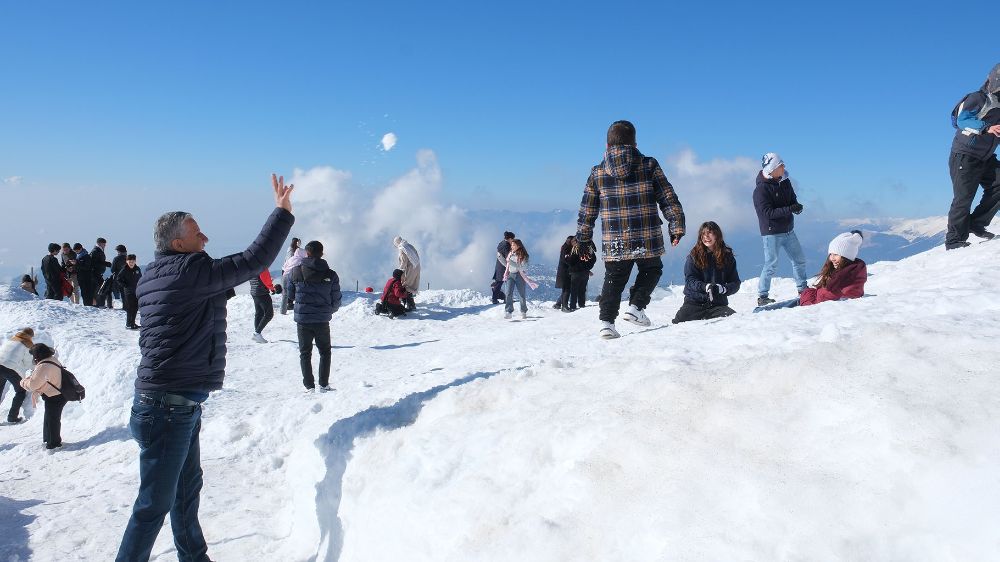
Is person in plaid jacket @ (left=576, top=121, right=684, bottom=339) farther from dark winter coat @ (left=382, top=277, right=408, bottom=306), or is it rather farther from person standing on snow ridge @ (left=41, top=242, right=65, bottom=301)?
person standing on snow ridge @ (left=41, top=242, right=65, bottom=301)

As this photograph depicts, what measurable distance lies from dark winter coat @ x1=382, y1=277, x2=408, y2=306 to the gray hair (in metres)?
12.4

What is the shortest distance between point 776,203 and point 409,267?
426 inches

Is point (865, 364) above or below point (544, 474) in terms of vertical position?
above

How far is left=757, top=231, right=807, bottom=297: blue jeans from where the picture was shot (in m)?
8.82

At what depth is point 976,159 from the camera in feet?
27.1

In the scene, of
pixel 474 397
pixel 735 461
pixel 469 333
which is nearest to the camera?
pixel 735 461

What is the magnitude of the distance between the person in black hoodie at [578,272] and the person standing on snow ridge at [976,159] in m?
8.12

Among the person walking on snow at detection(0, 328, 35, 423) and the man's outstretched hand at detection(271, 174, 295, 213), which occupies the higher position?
the man's outstretched hand at detection(271, 174, 295, 213)

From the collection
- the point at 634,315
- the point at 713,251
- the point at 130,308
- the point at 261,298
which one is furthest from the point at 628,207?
the point at 130,308

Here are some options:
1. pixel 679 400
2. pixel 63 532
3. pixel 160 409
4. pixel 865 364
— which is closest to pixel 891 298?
pixel 865 364

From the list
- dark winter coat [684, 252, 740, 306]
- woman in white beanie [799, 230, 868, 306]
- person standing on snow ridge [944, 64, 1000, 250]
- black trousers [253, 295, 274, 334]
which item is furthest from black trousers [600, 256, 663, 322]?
black trousers [253, 295, 274, 334]

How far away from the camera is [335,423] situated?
5219mm

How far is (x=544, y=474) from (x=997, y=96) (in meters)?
8.91

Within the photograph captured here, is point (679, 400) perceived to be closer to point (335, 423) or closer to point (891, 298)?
point (335, 423)
